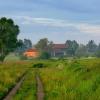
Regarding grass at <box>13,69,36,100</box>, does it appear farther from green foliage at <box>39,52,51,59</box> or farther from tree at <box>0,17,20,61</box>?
green foliage at <box>39,52,51,59</box>

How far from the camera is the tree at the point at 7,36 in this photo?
352 ft

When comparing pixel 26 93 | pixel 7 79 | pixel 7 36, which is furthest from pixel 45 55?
pixel 26 93

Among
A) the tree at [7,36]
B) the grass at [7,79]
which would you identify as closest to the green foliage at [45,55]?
the tree at [7,36]

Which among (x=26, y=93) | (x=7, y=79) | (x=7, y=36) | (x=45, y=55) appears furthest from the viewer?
(x=45, y=55)

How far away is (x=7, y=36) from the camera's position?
352 ft

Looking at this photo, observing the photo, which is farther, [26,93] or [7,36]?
[7,36]

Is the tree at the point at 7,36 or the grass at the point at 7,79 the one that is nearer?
the grass at the point at 7,79

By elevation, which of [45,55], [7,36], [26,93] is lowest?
[45,55]

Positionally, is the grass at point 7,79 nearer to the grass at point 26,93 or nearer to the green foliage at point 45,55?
the grass at point 26,93

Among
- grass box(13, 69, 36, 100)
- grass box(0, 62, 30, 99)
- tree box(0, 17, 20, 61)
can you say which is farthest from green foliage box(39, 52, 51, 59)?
grass box(13, 69, 36, 100)

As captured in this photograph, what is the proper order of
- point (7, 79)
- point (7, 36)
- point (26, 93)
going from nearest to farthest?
point (26, 93), point (7, 79), point (7, 36)

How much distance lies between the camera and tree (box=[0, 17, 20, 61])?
107 meters

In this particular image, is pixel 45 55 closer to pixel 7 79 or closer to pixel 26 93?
pixel 7 79

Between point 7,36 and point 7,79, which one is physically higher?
point 7,36
